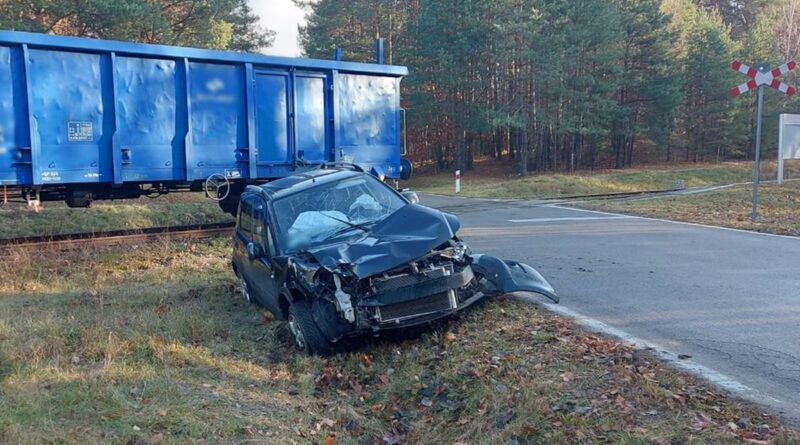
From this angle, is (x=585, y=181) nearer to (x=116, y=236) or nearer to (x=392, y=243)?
(x=116, y=236)

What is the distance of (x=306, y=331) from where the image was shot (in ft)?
18.3

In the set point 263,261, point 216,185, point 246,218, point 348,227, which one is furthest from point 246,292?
point 216,185

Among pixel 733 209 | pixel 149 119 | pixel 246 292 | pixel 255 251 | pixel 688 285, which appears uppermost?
pixel 149 119

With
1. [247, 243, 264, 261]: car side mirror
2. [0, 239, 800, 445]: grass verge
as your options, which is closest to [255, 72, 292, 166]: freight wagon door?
[0, 239, 800, 445]: grass verge

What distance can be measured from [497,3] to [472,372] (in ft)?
119

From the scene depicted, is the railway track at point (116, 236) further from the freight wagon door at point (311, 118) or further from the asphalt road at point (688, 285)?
the asphalt road at point (688, 285)

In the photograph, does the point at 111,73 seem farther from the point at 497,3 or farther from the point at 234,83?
the point at 497,3

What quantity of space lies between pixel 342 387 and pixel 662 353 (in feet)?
8.60

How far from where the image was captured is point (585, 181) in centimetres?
2864

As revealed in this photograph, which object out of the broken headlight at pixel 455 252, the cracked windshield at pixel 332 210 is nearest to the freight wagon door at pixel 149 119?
the cracked windshield at pixel 332 210

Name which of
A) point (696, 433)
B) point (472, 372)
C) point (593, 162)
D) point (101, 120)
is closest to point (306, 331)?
point (472, 372)

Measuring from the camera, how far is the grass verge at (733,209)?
40.8 ft

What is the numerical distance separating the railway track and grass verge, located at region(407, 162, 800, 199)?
1405cm

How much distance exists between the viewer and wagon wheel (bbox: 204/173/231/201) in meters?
11.0
